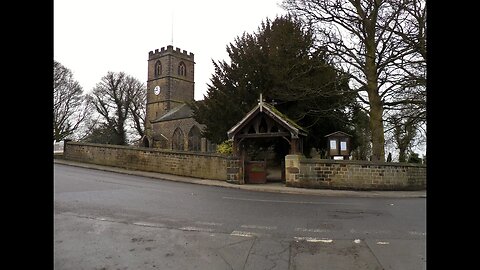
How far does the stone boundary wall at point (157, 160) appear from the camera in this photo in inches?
717

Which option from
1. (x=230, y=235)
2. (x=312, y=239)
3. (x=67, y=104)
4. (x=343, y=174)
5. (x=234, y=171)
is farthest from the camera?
(x=67, y=104)

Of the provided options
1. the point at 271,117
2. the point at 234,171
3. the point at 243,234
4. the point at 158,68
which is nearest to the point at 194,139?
the point at 158,68

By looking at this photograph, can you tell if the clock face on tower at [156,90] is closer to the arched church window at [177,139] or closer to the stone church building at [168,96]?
the stone church building at [168,96]

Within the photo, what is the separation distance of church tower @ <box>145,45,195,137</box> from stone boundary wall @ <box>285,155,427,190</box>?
42.3 metres

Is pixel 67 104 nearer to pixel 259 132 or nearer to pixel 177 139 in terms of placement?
pixel 177 139


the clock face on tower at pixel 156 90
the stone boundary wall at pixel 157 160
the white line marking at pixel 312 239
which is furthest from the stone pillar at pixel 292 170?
the clock face on tower at pixel 156 90

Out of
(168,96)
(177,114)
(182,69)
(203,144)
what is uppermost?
(182,69)

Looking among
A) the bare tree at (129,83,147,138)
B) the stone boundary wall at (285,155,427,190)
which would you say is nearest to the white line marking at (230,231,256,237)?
the stone boundary wall at (285,155,427,190)

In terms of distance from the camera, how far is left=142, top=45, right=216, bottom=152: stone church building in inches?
1911

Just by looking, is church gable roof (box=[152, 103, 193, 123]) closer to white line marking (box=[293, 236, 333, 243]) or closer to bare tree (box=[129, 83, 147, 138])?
bare tree (box=[129, 83, 147, 138])

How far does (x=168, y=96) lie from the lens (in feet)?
186

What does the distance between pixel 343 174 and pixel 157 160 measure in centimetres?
1108
